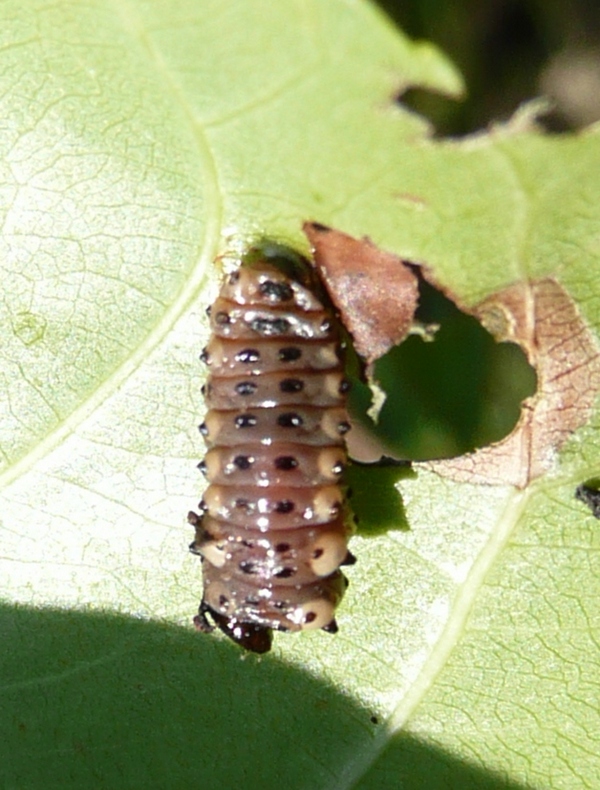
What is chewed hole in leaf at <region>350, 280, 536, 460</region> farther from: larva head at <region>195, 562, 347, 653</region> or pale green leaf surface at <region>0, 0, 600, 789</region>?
larva head at <region>195, 562, 347, 653</region>

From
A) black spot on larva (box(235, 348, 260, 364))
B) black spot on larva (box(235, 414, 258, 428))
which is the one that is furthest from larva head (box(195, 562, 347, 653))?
black spot on larva (box(235, 348, 260, 364))

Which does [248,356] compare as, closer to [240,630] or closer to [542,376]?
[240,630]

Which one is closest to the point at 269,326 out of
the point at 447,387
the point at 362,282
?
the point at 362,282

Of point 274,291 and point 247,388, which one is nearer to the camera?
point 247,388

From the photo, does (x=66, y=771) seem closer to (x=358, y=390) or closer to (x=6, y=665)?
(x=6, y=665)

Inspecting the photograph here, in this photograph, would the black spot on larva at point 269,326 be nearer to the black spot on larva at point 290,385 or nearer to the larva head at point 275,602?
the black spot on larva at point 290,385

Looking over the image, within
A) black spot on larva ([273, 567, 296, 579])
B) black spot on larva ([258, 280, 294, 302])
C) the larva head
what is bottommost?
the larva head
